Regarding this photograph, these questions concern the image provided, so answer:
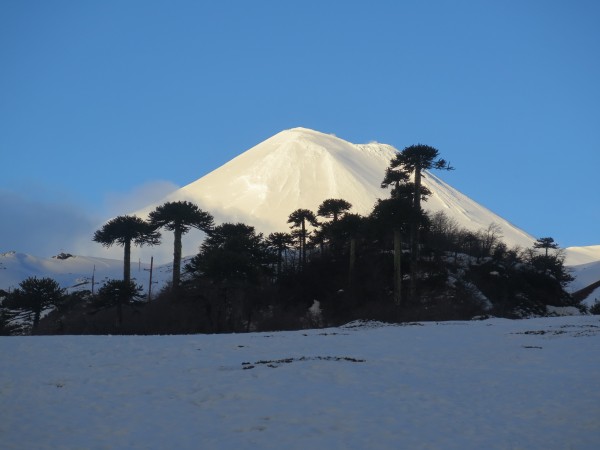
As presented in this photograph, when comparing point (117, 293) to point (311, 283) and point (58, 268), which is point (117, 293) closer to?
point (311, 283)

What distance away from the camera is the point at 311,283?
49.7 meters

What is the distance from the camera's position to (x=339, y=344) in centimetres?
2045

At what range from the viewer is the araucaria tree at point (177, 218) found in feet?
128

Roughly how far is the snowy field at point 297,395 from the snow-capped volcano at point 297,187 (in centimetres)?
10295

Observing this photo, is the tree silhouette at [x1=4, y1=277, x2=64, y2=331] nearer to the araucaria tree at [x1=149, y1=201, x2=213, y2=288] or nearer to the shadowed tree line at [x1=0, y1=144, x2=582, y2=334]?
the shadowed tree line at [x1=0, y1=144, x2=582, y2=334]

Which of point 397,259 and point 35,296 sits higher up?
point 397,259

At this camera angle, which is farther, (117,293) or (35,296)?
(35,296)

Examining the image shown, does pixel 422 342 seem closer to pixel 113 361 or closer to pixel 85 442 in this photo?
pixel 113 361

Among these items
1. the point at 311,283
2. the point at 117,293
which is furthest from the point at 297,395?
the point at 311,283

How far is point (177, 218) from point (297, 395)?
2828cm

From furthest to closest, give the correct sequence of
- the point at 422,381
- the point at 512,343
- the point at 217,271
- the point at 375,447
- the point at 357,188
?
the point at 357,188 < the point at 217,271 < the point at 512,343 < the point at 422,381 < the point at 375,447

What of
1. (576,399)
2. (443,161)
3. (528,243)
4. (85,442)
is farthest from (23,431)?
(528,243)

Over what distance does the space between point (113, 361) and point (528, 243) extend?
14808 centimetres

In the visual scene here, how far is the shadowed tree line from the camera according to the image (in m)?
34.7
